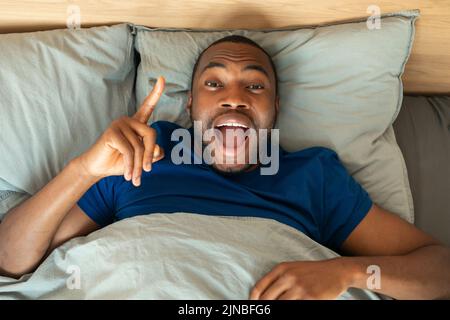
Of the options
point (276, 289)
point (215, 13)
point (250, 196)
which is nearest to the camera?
point (276, 289)

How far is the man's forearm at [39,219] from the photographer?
1090 millimetres

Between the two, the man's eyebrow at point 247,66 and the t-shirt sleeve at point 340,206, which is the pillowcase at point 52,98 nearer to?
the man's eyebrow at point 247,66

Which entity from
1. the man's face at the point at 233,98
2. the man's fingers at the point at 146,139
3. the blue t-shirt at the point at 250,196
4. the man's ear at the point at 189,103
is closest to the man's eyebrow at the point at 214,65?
the man's face at the point at 233,98

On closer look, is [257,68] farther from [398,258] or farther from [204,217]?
[398,258]

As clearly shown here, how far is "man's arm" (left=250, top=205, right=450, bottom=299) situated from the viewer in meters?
1.02

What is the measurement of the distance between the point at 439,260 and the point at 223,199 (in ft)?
1.52

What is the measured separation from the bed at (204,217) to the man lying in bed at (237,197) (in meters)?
0.05

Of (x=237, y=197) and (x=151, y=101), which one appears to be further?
(x=237, y=197)

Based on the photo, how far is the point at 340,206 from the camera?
1.23 metres

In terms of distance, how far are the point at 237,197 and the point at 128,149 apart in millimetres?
298

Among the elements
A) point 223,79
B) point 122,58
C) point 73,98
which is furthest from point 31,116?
point 223,79

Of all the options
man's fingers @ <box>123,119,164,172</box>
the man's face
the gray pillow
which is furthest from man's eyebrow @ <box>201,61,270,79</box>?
the gray pillow

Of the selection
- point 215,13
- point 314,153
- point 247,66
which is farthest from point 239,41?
point 314,153
